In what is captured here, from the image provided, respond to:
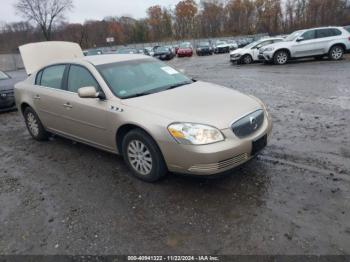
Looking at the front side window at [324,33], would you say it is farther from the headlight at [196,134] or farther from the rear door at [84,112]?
the headlight at [196,134]

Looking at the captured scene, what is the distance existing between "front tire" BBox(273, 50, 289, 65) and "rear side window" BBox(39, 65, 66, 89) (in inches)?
542

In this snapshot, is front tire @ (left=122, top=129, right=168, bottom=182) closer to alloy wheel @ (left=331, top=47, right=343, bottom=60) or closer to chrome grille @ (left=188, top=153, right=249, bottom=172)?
chrome grille @ (left=188, top=153, right=249, bottom=172)

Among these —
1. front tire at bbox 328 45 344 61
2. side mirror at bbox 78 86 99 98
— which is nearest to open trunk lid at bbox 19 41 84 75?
side mirror at bbox 78 86 99 98

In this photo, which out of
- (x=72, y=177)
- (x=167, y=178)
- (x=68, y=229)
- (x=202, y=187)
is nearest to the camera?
(x=68, y=229)

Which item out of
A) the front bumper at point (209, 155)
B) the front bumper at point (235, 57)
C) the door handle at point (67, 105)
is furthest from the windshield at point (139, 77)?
the front bumper at point (235, 57)

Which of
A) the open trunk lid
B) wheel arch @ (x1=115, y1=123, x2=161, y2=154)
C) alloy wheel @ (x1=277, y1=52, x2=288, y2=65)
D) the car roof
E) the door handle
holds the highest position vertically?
the open trunk lid

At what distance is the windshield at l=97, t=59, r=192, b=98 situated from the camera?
4328mm

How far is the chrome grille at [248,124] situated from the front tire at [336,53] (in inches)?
571

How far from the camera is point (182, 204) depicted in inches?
139

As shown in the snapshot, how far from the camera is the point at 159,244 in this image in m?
2.90

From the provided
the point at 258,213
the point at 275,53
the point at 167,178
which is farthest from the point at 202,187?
the point at 275,53

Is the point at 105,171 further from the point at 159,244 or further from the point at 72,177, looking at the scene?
the point at 159,244

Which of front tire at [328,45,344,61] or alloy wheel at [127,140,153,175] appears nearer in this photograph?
alloy wheel at [127,140,153,175]

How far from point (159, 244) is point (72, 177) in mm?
2033
